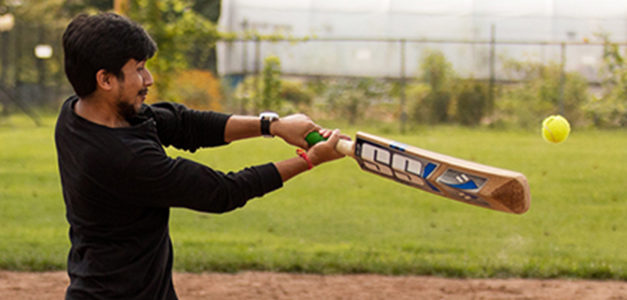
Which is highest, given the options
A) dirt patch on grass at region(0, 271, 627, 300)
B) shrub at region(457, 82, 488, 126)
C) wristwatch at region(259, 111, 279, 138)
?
wristwatch at region(259, 111, 279, 138)

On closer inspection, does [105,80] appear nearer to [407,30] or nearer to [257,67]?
[257,67]

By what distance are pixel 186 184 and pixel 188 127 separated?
62 cm

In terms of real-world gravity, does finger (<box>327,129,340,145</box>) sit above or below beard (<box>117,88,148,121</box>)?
below

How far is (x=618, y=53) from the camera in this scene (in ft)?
58.3

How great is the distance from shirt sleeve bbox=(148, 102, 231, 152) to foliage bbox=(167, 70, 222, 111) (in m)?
16.0

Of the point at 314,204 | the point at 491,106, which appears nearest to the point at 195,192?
the point at 314,204

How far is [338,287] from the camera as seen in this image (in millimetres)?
6145

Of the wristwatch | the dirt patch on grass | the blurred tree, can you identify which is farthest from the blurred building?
the wristwatch

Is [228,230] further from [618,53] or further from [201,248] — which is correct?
[618,53]

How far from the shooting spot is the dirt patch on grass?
5883 mm

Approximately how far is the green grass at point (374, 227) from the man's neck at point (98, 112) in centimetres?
392

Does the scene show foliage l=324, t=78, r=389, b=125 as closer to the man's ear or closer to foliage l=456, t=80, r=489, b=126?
foliage l=456, t=80, r=489, b=126

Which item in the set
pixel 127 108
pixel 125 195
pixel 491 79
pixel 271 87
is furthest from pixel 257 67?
pixel 125 195

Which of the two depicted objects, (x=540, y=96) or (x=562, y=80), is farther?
(x=540, y=96)
